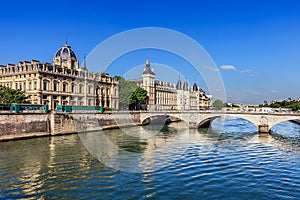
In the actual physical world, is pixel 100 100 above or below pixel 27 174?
above

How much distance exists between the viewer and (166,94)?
146m

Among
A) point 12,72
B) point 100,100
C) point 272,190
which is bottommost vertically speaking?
point 272,190

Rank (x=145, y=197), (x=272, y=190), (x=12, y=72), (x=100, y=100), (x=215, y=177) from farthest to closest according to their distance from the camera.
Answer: (x=100, y=100)
(x=12, y=72)
(x=215, y=177)
(x=272, y=190)
(x=145, y=197)

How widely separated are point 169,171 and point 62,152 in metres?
14.0

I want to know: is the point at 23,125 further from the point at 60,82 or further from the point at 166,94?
the point at 166,94

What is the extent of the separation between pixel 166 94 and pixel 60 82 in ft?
280

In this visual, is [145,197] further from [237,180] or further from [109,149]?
[109,149]

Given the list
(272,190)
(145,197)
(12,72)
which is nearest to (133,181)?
(145,197)

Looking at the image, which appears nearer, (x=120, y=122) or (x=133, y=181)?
(x=133, y=181)

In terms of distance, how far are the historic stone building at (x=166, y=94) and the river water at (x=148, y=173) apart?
3445 inches

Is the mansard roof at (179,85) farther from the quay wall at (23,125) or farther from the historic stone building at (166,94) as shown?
the quay wall at (23,125)

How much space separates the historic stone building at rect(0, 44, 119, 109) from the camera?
200 ft

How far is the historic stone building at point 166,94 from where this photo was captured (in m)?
129

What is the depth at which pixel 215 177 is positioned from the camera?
20.2 metres
